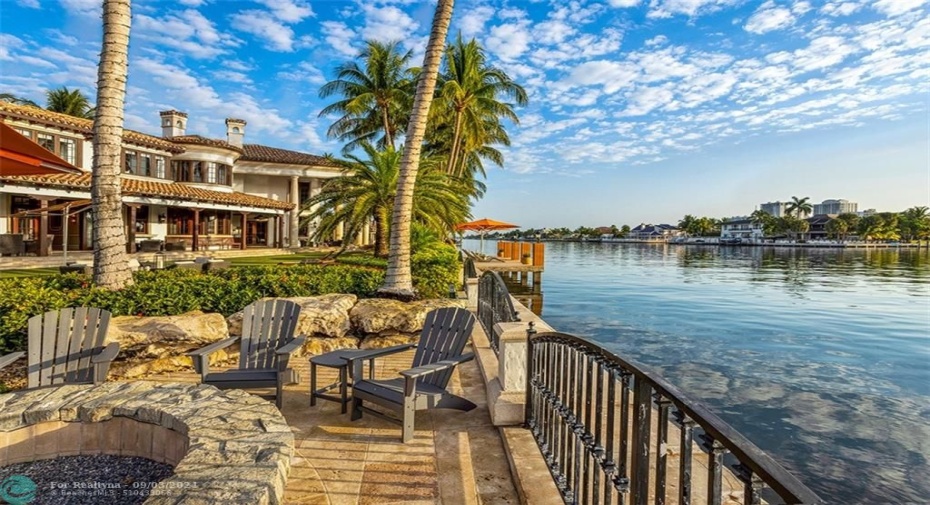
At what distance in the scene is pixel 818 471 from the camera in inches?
238

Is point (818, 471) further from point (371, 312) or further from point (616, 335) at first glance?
point (616, 335)

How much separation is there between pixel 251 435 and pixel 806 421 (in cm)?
843

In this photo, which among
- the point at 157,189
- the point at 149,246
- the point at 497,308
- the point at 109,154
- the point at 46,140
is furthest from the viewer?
the point at 157,189

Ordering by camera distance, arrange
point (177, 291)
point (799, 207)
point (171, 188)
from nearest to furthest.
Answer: point (177, 291)
point (171, 188)
point (799, 207)

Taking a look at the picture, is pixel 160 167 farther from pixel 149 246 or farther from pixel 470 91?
pixel 470 91

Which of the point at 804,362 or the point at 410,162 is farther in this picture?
the point at 804,362

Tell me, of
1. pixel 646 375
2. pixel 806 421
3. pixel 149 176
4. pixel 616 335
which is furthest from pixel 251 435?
pixel 149 176

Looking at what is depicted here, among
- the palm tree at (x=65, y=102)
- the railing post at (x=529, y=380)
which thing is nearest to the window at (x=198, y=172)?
the palm tree at (x=65, y=102)

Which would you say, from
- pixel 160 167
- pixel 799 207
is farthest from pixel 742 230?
pixel 160 167

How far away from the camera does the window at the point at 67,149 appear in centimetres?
2005

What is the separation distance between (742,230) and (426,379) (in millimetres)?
148167

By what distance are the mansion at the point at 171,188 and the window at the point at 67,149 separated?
0.04 metres

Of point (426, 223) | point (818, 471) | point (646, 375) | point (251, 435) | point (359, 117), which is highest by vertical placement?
point (359, 117)

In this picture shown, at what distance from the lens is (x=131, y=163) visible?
23.6 meters
